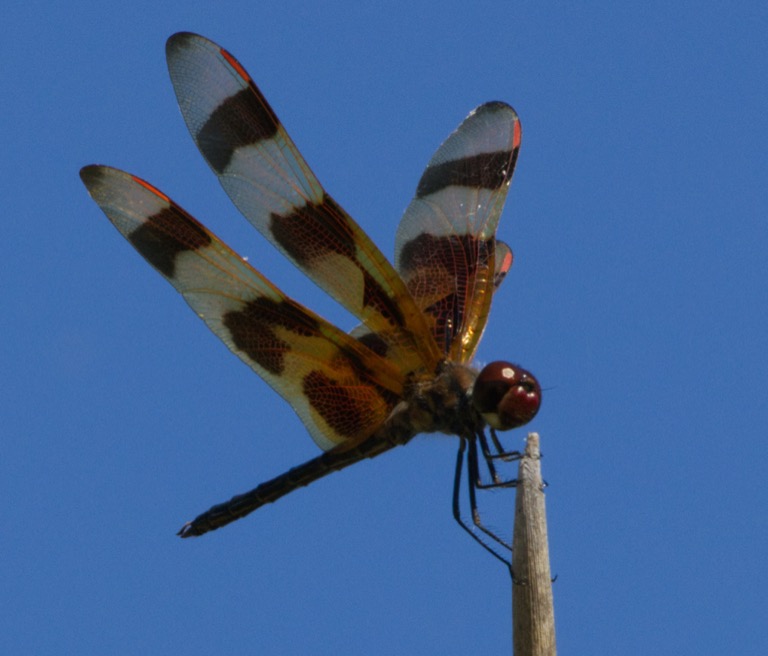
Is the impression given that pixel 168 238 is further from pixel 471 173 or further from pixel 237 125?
pixel 471 173

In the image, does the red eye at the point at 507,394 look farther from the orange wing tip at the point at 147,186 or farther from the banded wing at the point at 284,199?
the orange wing tip at the point at 147,186

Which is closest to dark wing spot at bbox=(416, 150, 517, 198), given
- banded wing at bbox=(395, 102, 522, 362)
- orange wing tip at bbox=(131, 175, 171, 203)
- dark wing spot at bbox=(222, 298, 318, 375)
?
banded wing at bbox=(395, 102, 522, 362)

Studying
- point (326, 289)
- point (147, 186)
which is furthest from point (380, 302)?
point (147, 186)

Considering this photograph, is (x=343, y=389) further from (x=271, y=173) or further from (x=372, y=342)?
(x=271, y=173)

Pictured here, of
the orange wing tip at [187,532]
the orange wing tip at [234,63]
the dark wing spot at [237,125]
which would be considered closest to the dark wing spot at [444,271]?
the dark wing spot at [237,125]

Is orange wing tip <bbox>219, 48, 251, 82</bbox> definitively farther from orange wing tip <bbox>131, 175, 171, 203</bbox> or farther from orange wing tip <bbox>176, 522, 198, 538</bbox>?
orange wing tip <bbox>176, 522, 198, 538</bbox>
